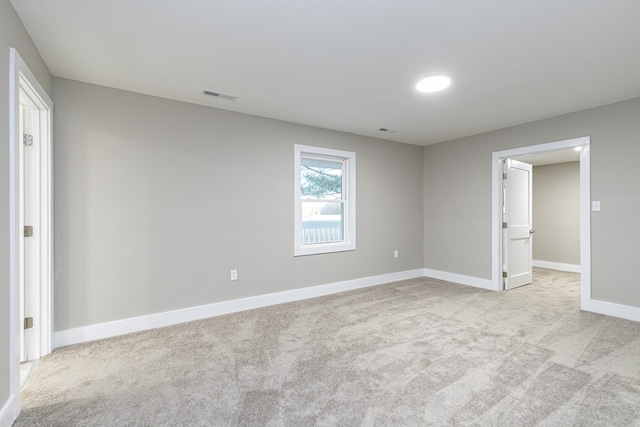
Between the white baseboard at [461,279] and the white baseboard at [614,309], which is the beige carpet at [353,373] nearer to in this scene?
the white baseboard at [614,309]

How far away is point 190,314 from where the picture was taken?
10.7 ft

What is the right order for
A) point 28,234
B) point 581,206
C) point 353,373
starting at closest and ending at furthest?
1. point 353,373
2. point 28,234
3. point 581,206

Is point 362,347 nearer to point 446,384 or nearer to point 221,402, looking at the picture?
point 446,384

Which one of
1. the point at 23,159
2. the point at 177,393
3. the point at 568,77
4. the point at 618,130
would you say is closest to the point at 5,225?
the point at 23,159

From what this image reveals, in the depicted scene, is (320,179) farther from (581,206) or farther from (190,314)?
(581,206)

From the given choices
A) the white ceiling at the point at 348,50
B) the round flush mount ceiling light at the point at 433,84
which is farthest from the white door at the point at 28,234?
the round flush mount ceiling light at the point at 433,84

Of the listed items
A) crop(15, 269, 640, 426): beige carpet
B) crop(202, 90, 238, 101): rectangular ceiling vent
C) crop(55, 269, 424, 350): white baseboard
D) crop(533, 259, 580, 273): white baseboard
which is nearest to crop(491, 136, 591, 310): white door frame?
crop(15, 269, 640, 426): beige carpet

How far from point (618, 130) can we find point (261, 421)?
451cm

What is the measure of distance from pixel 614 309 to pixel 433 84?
324 centimetres

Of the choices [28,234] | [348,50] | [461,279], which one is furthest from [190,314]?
[461,279]

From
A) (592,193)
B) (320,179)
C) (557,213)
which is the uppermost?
(320,179)

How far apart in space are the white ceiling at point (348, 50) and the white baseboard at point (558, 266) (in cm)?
401

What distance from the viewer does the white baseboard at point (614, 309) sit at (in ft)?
10.6

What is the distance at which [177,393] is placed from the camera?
6.45 ft
